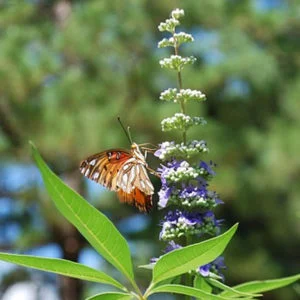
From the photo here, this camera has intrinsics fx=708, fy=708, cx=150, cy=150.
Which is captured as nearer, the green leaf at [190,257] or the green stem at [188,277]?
the green leaf at [190,257]

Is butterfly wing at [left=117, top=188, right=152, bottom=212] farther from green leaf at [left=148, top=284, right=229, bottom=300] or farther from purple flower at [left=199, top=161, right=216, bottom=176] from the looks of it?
green leaf at [left=148, top=284, right=229, bottom=300]

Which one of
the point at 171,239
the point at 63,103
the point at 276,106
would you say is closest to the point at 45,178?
the point at 171,239

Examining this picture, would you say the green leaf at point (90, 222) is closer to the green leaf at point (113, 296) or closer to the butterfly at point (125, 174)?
the green leaf at point (113, 296)

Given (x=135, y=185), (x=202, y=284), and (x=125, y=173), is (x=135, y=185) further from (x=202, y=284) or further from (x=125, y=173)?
(x=202, y=284)

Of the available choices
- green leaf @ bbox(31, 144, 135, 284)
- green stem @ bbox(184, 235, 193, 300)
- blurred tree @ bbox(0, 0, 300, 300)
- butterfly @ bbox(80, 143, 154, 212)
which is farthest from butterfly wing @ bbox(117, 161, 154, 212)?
blurred tree @ bbox(0, 0, 300, 300)

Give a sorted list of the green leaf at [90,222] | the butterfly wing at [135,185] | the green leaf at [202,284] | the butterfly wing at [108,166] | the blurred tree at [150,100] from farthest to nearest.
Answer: the blurred tree at [150,100] → the butterfly wing at [108,166] → the butterfly wing at [135,185] → the green leaf at [202,284] → the green leaf at [90,222]

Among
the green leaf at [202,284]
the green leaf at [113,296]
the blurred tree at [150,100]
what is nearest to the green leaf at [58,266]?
the green leaf at [113,296]

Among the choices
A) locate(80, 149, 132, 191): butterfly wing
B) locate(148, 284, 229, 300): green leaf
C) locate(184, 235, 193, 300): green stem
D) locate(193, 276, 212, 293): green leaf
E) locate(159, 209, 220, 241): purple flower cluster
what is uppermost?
locate(80, 149, 132, 191): butterfly wing
